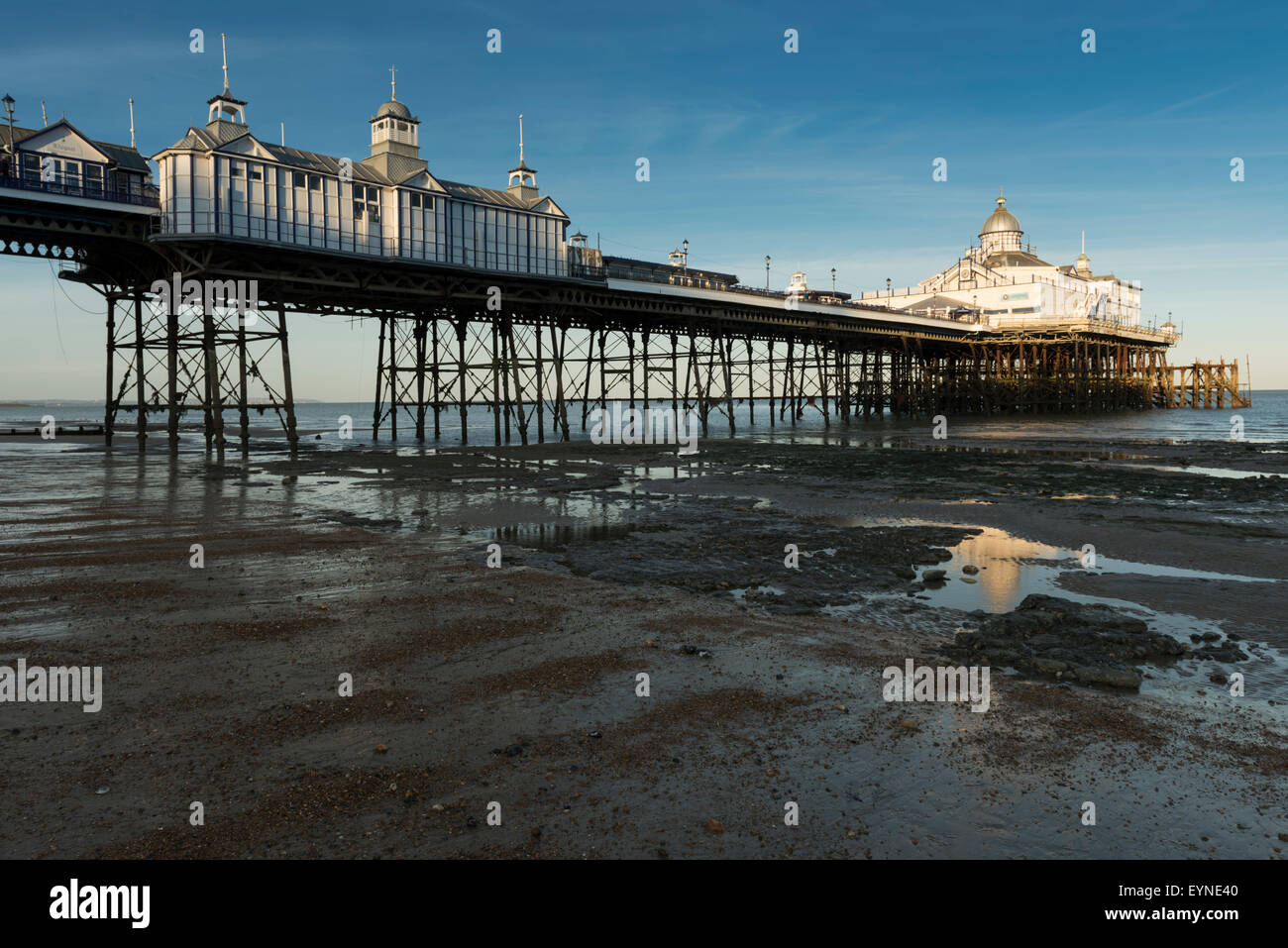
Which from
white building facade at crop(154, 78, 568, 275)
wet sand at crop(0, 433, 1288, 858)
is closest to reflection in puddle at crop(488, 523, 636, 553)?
wet sand at crop(0, 433, 1288, 858)

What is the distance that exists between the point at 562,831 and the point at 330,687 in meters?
3.17

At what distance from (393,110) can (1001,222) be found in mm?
99724

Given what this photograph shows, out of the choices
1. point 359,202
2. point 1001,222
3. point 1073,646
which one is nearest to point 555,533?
point 1073,646

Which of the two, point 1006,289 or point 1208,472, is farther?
point 1006,289

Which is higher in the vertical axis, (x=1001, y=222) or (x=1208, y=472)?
(x=1001, y=222)

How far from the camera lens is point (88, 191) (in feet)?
92.2

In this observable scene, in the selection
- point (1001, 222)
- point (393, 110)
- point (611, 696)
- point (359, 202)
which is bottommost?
point (611, 696)

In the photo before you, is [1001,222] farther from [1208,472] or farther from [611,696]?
[611,696]

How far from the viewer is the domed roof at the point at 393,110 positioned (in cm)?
3762

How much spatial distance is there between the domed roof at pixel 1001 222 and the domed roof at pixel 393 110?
98459 mm

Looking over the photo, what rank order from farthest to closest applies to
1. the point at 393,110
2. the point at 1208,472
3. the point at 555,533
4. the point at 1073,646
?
the point at 393,110
the point at 1208,472
the point at 555,533
the point at 1073,646

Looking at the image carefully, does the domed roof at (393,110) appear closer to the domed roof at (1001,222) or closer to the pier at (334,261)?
the pier at (334,261)

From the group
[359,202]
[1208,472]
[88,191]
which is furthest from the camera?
[359,202]
